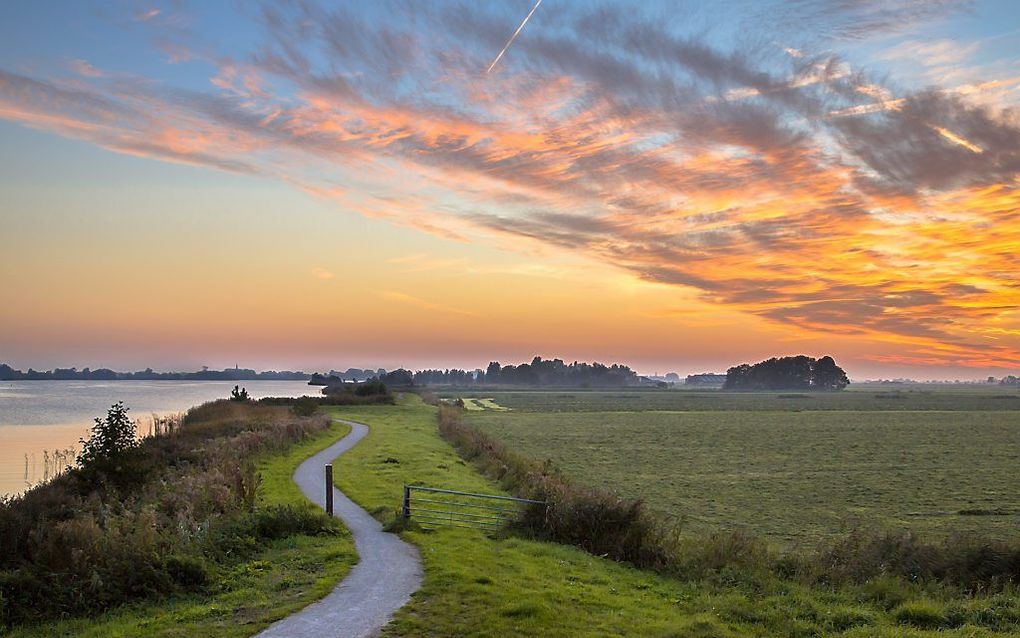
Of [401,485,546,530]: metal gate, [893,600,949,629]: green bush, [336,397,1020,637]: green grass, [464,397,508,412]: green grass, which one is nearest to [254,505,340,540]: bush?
[336,397,1020,637]: green grass

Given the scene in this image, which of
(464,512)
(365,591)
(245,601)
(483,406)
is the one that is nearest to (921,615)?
(365,591)

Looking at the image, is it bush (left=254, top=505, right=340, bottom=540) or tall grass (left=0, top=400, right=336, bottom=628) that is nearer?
tall grass (left=0, top=400, right=336, bottom=628)

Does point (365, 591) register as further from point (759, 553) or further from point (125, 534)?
point (759, 553)

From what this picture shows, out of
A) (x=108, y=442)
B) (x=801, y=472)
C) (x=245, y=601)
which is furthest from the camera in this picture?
(x=801, y=472)

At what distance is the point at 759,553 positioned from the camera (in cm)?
1931

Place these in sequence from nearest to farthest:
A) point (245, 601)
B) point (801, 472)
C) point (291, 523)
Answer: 1. point (245, 601)
2. point (291, 523)
3. point (801, 472)

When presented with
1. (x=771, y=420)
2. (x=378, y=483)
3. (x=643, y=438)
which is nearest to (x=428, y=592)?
(x=378, y=483)

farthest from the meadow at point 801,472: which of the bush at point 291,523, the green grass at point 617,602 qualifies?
the bush at point 291,523

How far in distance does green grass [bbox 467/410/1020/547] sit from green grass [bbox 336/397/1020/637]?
6563 mm

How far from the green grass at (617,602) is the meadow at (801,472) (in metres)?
5.66

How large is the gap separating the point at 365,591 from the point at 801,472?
3747cm

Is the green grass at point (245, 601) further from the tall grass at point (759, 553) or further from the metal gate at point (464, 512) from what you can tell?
the tall grass at point (759, 553)

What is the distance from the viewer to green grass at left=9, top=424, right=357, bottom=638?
12922 mm

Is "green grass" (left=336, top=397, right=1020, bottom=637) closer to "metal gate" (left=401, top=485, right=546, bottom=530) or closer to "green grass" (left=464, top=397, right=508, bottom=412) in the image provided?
"metal gate" (left=401, top=485, right=546, bottom=530)
